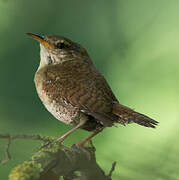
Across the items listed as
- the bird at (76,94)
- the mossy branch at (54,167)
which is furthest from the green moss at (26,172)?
the bird at (76,94)

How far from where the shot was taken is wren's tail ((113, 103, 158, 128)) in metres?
1.53

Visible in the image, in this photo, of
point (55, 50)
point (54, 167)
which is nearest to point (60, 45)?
point (55, 50)

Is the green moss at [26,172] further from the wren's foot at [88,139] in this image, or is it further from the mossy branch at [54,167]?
the wren's foot at [88,139]

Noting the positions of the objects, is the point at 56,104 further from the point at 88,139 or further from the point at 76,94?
the point at 88,139

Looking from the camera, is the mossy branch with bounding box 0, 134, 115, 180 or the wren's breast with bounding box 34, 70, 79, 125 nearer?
the mossy branch with bounding box 0, 134, 115, 180

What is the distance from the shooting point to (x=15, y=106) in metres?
2.20

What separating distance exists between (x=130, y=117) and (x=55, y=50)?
2.51 ft

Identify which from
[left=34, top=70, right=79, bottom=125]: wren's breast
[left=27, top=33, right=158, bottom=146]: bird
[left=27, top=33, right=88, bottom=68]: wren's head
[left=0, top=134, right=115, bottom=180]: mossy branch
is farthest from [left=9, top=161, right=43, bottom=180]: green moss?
[left=27, top=33, right=88, bottom=68]: wren's head

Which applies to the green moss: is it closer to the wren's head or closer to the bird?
the bird

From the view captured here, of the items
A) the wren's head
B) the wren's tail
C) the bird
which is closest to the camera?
the wren's tail

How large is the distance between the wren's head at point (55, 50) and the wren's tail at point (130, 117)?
0.59 meters

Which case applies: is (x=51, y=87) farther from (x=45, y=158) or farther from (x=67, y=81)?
(x=45, y=158)

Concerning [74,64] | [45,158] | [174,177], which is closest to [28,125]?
[74,64]

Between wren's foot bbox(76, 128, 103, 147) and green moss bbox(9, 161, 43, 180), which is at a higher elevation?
green moss bbox(9, 161, 43, 180)
